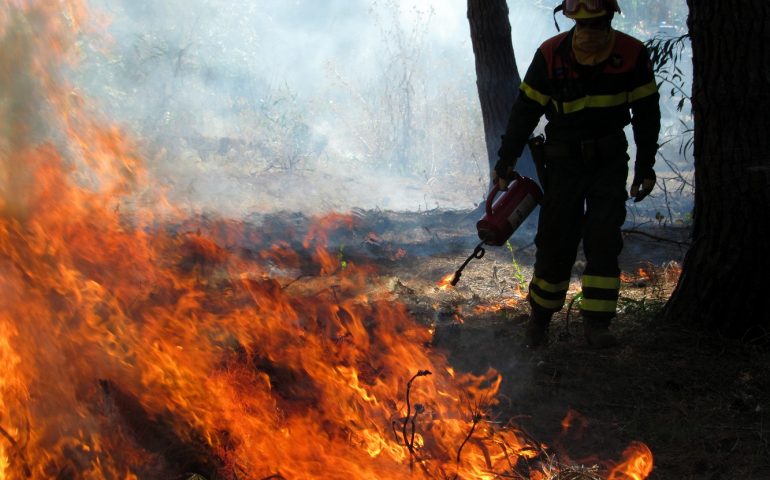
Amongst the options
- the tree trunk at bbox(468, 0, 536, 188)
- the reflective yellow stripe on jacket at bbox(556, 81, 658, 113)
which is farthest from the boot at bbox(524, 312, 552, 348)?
the tree trunk at bbox(468, 0, 536, 188)

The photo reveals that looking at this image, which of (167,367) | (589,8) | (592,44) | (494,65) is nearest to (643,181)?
(592,44)

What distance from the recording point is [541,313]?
3953 mm

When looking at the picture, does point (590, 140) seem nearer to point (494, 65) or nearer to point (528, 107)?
point (528, 107)

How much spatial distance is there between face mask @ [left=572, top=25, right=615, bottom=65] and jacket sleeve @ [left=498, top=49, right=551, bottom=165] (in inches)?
8.4

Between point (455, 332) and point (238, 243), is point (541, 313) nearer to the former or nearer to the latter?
point (455, 332)

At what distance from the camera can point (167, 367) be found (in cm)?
291

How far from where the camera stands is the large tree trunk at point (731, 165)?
11.3 feet

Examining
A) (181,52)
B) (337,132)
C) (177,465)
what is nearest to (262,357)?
(177,465)

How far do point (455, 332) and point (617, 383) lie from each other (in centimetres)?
112

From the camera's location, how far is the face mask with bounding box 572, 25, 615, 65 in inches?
140

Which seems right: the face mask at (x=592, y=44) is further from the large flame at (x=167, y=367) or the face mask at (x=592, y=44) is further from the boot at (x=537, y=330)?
the large flame at (x=167, y=367)

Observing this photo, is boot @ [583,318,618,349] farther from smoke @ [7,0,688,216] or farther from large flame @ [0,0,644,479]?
smoke @ [7,0,688,216]

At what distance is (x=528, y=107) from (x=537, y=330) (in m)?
1.35

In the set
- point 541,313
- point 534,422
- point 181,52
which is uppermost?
point 181,52
